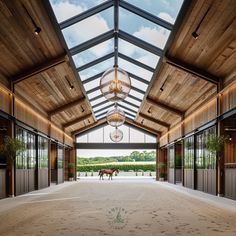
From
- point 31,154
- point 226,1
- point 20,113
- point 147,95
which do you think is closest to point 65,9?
point 226,1

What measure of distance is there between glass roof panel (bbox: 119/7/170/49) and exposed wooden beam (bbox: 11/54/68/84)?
219 centimetres

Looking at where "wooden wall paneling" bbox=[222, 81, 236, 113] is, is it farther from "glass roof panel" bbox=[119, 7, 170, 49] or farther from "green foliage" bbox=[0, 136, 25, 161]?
"green foliage" bbox=[0, 136, 25, 161]

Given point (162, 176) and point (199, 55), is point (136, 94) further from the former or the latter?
point (162, 176)

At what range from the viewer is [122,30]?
1265cm

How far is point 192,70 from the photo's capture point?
12.8m

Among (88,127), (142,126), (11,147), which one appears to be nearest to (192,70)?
(11,147)

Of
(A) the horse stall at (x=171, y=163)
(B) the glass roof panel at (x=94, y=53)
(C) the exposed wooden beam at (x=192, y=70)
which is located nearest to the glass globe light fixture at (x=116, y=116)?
(B) the glass roof panel at (x=94, y=53)

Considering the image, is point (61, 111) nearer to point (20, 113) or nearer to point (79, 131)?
point (20, 113)

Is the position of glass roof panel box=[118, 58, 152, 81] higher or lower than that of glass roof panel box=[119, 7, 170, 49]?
lower

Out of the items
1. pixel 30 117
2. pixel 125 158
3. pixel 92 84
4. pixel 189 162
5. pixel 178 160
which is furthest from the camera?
pixel 125 158

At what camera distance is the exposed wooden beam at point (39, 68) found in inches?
497

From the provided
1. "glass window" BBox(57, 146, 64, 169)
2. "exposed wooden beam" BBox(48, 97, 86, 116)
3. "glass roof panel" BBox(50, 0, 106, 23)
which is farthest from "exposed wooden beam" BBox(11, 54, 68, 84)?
"glass window" BBox(57, 146, 64, 169)

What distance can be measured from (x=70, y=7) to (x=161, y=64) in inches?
175

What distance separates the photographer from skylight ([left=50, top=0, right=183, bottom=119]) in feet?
33.9
